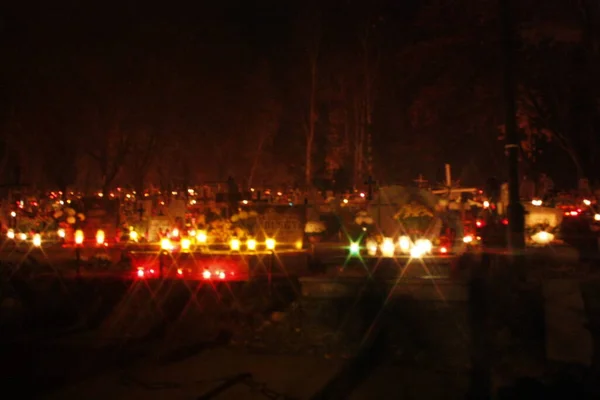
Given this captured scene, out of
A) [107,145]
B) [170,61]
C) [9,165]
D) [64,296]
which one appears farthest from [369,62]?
[64,296]

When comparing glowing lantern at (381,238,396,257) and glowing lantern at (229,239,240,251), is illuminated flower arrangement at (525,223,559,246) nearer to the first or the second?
glowing lantern at (381,238,396,257)

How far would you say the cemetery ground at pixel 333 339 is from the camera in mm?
7027

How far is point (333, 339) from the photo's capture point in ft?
27.4

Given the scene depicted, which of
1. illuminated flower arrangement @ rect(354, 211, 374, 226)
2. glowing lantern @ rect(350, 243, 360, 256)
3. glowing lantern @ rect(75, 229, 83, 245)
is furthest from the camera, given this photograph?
glowing lantern @ rect(75, 229, 83, 245)

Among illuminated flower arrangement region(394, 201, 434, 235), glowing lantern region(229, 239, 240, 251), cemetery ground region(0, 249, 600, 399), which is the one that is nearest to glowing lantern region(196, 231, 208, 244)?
glowing lantern region(229, 239, 240, 251)

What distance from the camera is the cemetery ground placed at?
23.1 ft

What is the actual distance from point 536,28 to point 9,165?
31.3m

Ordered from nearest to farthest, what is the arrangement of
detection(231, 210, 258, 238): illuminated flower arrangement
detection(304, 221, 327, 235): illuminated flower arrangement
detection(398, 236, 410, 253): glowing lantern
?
detection(398, 236, 410, 253): glowing lantern → detection(231, 210, 258, 238): illuminated flower arrangement → detection(304, 221, 327, 235): illuminated flower arrangement

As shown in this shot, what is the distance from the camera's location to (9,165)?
40.2 m

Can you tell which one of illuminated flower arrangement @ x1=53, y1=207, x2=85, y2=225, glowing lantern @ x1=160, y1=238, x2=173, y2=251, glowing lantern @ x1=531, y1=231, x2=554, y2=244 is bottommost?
glowing lantern @ x1=160, y1=238, x2=173, y2=251

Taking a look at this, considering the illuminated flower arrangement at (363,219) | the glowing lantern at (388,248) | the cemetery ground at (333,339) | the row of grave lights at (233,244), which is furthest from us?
the illuminated flower arrangement at (363,219)

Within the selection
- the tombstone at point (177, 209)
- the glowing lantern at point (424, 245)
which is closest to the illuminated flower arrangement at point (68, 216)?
the tombstone at point (177, 209)

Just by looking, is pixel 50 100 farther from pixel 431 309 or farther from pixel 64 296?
pixel 431 309

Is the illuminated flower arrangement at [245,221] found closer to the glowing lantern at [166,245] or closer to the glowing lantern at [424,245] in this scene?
the glowing lantern at [166,245]
